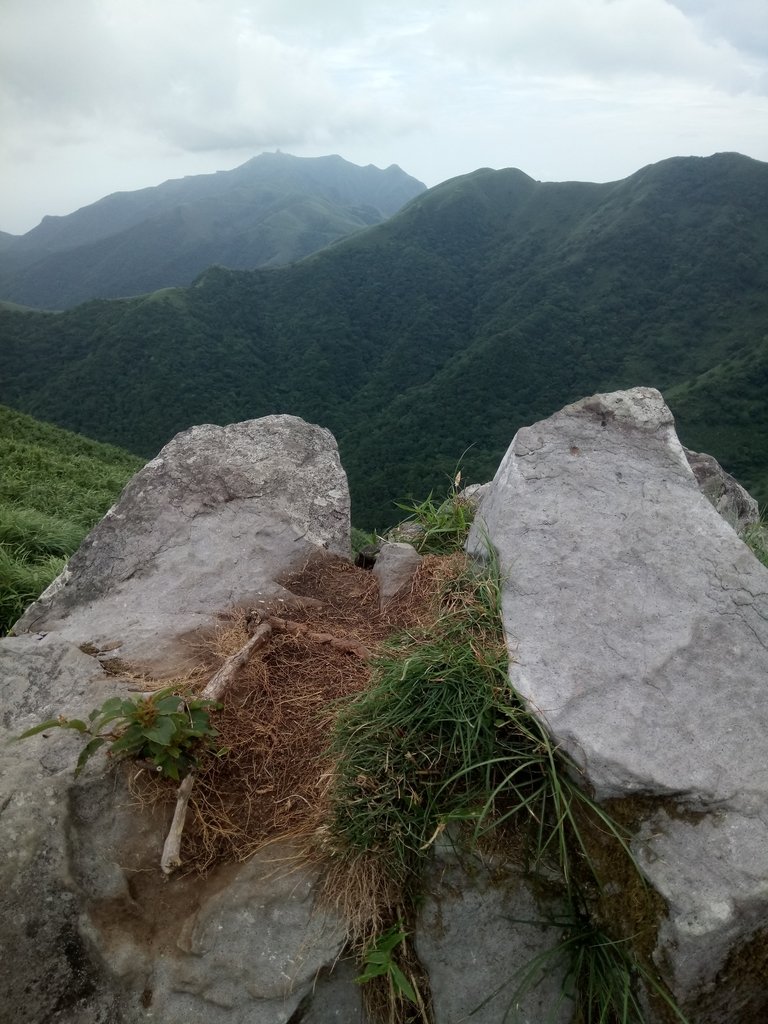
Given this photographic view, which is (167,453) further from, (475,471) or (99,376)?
(99,376)

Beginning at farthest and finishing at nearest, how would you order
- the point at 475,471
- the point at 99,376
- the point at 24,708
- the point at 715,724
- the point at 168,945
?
the point at 99,376
the point at 475,471
the point at 24,708
the point at 715,724
the point at 168,945

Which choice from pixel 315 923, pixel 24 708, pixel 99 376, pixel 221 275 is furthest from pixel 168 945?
pixel 221 275

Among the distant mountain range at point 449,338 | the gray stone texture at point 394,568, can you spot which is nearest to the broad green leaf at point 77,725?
the gray stone texture at point 394,568

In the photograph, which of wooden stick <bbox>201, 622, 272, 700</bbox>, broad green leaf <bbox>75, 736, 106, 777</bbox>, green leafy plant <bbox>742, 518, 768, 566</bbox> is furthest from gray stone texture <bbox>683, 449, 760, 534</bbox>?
broad green leaf <bbox>75, 736, 106, 777</bbox>

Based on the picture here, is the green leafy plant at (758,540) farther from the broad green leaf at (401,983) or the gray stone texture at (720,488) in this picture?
the broad green leaf at (401,983)

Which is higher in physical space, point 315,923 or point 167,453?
point 167,453

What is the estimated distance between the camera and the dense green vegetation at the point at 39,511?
6.51 metres

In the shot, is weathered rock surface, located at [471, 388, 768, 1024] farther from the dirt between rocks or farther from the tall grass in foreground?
the dirt between rocks

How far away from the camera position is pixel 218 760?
138 inches

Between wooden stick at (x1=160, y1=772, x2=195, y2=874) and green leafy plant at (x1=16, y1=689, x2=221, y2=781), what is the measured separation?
0.09 metres

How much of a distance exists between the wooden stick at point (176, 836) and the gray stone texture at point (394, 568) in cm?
213

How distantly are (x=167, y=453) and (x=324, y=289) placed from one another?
119 m

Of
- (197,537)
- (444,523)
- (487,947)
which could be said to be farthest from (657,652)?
(197,537)

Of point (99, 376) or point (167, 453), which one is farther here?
point (99, 376)
